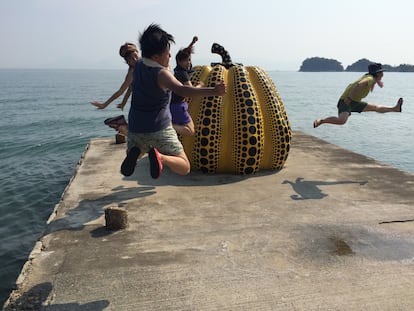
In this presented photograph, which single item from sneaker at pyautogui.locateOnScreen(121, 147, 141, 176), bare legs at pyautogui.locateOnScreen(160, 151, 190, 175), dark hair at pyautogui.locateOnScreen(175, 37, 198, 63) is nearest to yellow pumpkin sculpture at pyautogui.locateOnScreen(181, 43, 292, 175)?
dark hair at pyautogui.locateOnScreen(175, 37, 198, 63)

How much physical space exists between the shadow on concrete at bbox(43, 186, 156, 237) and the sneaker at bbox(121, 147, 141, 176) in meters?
0.86

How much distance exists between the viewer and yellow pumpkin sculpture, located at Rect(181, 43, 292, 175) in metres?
6.40

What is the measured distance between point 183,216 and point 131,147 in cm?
125

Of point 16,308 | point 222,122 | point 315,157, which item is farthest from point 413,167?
point 16,308

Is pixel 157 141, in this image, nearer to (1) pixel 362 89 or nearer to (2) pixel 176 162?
(2) pixel 176 162

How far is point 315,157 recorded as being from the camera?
8406 millimetres

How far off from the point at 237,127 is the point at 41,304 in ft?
13.4

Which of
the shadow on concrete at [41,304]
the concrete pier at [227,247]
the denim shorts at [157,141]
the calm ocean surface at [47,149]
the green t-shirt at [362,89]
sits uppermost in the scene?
the green t-shirt at [362,89]

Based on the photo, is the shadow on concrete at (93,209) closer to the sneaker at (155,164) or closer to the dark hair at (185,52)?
the sneaker at (155,164)

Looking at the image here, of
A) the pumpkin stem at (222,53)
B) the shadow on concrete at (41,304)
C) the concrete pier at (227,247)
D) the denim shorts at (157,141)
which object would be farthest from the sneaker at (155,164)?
the pumpkin stem at (222,53)

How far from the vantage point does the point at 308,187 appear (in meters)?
6.09

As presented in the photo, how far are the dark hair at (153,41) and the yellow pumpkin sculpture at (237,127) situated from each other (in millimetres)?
2879

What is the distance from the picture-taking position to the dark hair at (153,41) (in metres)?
3.55

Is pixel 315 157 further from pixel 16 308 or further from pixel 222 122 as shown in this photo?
pixel 16 308
